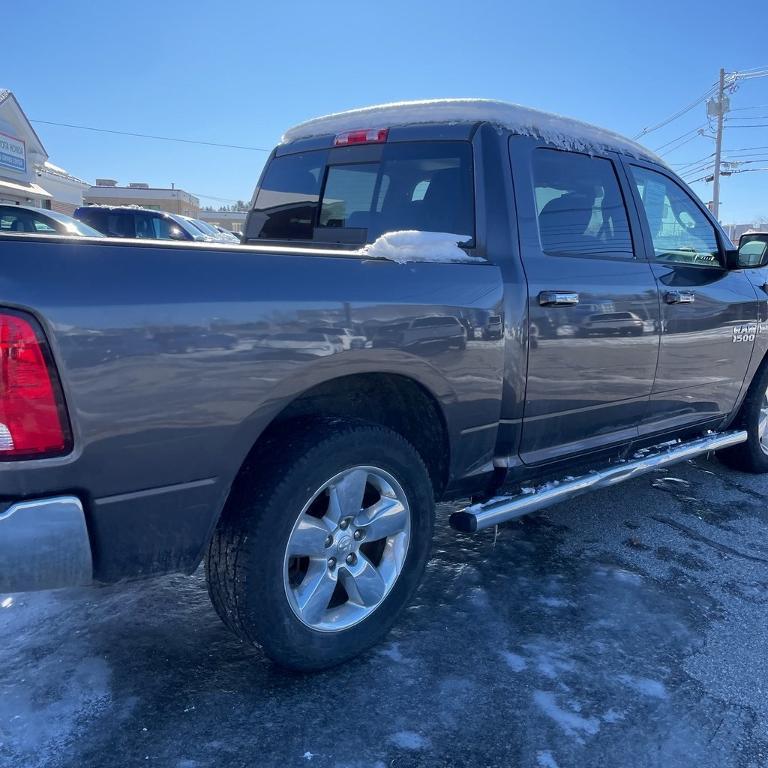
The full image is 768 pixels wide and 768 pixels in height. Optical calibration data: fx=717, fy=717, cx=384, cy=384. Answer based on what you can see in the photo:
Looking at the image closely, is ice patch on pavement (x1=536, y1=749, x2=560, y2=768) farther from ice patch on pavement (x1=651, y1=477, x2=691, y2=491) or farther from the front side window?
ice patch on pavement (x1=651, y1=477, x2=691, y2=491)

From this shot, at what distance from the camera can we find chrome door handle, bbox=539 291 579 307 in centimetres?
290

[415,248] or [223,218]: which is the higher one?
[223,218]

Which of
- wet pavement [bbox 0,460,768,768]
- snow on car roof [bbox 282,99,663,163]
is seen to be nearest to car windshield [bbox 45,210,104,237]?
snow on car roof [bbox 282,99,663,163]

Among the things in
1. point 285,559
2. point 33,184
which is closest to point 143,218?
point 285,559

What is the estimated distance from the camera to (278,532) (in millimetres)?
2197

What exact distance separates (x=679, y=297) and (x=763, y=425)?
177 cm

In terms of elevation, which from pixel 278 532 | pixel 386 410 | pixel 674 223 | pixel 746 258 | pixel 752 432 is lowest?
pixel 752 432

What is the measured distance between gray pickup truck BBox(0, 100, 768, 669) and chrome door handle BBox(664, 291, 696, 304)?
0.04 ft

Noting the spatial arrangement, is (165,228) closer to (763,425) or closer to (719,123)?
(763,425)

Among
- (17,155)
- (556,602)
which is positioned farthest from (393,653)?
(17,155)

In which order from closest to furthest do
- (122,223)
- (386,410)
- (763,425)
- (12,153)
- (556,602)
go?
(386,410)
(556,602)
(763,425)
(122,223)
(12,153)

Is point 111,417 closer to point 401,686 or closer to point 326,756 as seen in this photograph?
point 326,756

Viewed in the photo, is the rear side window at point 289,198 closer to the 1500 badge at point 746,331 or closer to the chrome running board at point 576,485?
the chrome running board at point 576,485

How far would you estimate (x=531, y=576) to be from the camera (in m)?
3.29
